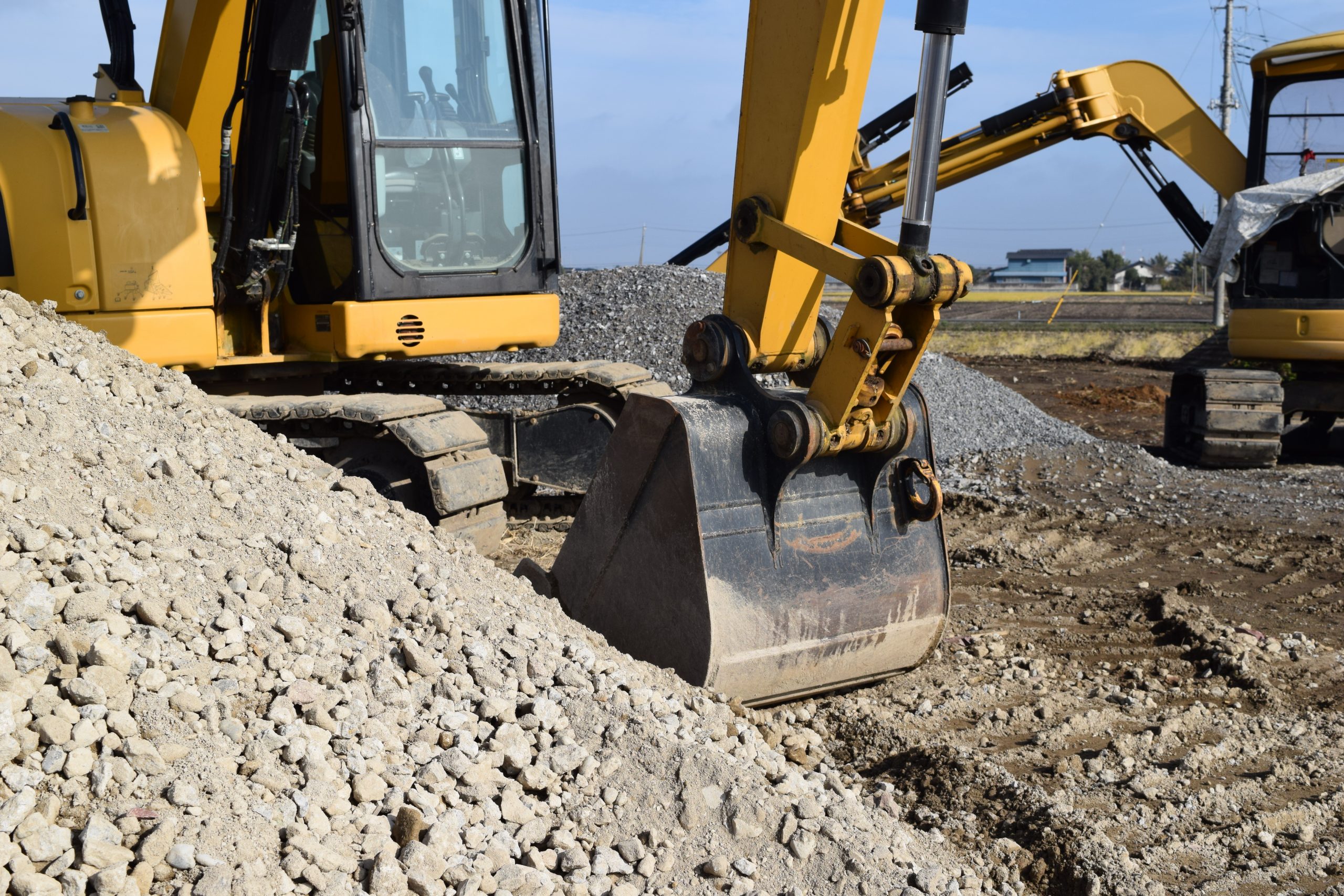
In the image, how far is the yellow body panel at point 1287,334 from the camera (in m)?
8.50

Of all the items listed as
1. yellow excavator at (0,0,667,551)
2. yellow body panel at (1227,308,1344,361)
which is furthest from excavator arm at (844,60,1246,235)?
yellow excavator at (0,0,667,551)

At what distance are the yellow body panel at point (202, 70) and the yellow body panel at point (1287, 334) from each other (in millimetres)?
7313

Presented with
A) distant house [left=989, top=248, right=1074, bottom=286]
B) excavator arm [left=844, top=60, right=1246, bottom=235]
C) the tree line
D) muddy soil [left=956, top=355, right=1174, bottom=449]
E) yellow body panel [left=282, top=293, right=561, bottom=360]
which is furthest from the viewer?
distant house [left=989, top=248, right=1074, bottom=286]

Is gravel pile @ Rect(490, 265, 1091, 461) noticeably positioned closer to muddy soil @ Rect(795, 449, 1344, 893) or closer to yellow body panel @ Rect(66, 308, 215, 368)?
muddy soil @ Rect(795, 449, 1344, 893)

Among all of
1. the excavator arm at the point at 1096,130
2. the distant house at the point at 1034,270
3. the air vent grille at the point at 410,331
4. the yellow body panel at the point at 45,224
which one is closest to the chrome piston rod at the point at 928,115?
the air vent grille at the point at 410,331

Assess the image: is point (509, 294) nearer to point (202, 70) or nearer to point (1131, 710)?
point (202, 70)

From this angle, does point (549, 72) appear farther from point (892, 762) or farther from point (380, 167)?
point (892, 762)

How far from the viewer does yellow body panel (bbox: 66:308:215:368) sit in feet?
14.5

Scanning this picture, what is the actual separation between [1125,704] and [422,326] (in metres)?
3.02

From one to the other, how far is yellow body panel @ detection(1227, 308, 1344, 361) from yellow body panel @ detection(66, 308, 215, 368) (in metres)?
7.43

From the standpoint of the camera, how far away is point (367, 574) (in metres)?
3.28

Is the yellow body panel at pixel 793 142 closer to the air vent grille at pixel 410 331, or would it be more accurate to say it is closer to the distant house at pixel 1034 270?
the air vent grille at pixel 410 331

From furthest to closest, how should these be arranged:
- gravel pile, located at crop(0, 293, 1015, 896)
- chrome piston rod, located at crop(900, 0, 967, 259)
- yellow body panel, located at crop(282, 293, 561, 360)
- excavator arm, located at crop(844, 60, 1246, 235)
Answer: excavator arm, located at crop(844, 60, 1246, 235), yellow body panel, located at crop(282, 293, 561, 360), chrome piston rod, located at crop(900, 0, 967, 259), gravel pile, located at crop(0, 293, 1015, 896)

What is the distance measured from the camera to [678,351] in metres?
9.84
